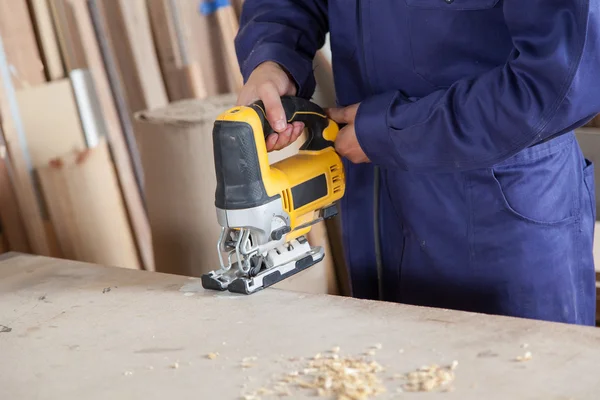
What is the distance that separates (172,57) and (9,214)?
961 mm

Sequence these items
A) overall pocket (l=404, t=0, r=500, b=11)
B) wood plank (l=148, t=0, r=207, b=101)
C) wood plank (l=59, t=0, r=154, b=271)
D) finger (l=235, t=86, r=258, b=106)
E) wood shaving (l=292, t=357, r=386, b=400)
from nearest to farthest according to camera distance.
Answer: wood shaving (l=292, t=357, r=386, b=400) < overall pocket (l=404, t=0, r=500, b=11) < finger (l=235, t=86, r=258, b=106) < wood plank (l=59, t=0, r=154, b=271) < wood plank (l=148, t=0, r=207, b=101)

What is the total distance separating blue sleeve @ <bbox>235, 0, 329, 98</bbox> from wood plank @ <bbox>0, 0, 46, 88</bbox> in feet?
3.43

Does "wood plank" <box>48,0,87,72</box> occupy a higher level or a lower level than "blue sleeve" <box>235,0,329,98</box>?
higher

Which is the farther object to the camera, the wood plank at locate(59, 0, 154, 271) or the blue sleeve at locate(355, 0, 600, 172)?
the wood plank at locate(59, 0, 154, 271)

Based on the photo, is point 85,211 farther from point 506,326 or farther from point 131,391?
point 506,326

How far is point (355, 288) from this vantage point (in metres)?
2.07

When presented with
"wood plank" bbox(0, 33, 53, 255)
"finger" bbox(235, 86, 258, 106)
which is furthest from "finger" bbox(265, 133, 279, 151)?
"wood plank" bbox(0, 33, 53, 255)

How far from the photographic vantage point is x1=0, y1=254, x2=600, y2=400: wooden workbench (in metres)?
1.26

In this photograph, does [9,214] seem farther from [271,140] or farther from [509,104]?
[509,104]

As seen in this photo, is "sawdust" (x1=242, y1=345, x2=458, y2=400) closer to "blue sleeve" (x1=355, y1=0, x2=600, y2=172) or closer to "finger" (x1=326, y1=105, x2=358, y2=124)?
"blue sleeve" (x1=355, y1=0, x2=600, y2=172)

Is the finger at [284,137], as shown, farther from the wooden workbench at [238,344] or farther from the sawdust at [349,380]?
the sawdust at [349,380]

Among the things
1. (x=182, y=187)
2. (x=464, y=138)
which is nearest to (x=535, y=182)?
(x=464, y=138)

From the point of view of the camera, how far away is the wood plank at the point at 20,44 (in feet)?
8.95

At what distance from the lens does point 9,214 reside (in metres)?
2.79
